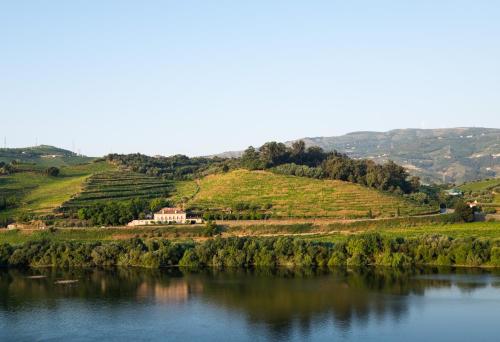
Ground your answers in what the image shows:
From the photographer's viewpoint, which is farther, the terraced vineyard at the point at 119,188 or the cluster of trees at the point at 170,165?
the cluster of trees at the point at 170,165

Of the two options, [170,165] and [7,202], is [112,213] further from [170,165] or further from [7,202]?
[170,165]

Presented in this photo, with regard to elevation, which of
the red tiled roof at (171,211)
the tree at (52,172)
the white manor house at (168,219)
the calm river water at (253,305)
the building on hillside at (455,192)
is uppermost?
the tree at (52,172)

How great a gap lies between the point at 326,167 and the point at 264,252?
37515 mm

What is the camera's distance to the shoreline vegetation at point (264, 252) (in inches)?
2803

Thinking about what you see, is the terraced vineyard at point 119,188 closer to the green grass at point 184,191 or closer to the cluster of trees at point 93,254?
the green grass at point 184,191

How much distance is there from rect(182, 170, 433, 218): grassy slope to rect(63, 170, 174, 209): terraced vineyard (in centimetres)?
786

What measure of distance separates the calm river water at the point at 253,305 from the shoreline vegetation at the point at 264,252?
3.21 m

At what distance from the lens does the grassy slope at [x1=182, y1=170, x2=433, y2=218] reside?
91750 mm

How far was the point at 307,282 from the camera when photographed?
63188 mm

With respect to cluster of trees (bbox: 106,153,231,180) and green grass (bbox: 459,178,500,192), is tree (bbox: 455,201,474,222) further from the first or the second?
cluster of trees (bbox: 106,153,231,180)

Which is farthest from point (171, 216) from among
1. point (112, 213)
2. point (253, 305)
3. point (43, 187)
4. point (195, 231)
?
point (253, 305)

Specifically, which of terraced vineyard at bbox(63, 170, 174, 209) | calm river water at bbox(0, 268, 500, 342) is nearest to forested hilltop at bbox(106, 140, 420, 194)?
terraced vineyard at bbox(63, 170, 174, 209)

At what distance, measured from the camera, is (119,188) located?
108438mm

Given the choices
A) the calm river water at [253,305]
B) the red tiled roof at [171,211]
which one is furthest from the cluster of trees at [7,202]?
the calm river water at [253,305]
